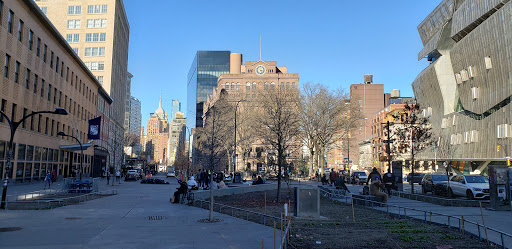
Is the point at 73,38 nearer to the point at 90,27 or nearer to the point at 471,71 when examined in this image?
the point at 90,27

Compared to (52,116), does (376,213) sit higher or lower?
lower

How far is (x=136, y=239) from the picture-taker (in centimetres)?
991

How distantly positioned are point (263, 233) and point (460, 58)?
61.8m

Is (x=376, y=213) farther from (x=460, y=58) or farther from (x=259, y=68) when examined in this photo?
(x=259, y=68)

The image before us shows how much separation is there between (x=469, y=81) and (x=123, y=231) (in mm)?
62652

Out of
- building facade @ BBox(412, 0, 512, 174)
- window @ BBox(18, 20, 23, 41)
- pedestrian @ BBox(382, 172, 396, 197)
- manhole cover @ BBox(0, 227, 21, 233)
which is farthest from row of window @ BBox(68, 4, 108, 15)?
manhole cover @ BBox(0, 227, 21, 233)

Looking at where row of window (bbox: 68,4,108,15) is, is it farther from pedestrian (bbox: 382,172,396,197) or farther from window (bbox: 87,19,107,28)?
pedestrian (bbox: 382,172,396,197)

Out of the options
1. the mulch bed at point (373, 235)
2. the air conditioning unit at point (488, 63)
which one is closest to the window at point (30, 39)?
the mulch bed at point (373, 235)

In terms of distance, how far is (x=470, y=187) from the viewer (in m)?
22.0

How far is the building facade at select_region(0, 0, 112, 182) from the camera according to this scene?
102ft

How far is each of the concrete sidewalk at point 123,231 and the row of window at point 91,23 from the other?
6605cm

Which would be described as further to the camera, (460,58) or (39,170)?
(460,58)

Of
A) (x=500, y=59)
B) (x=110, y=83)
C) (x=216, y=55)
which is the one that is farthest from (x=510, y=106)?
(x=216, y=55)

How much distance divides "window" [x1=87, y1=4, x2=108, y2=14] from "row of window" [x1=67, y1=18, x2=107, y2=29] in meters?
1.51
